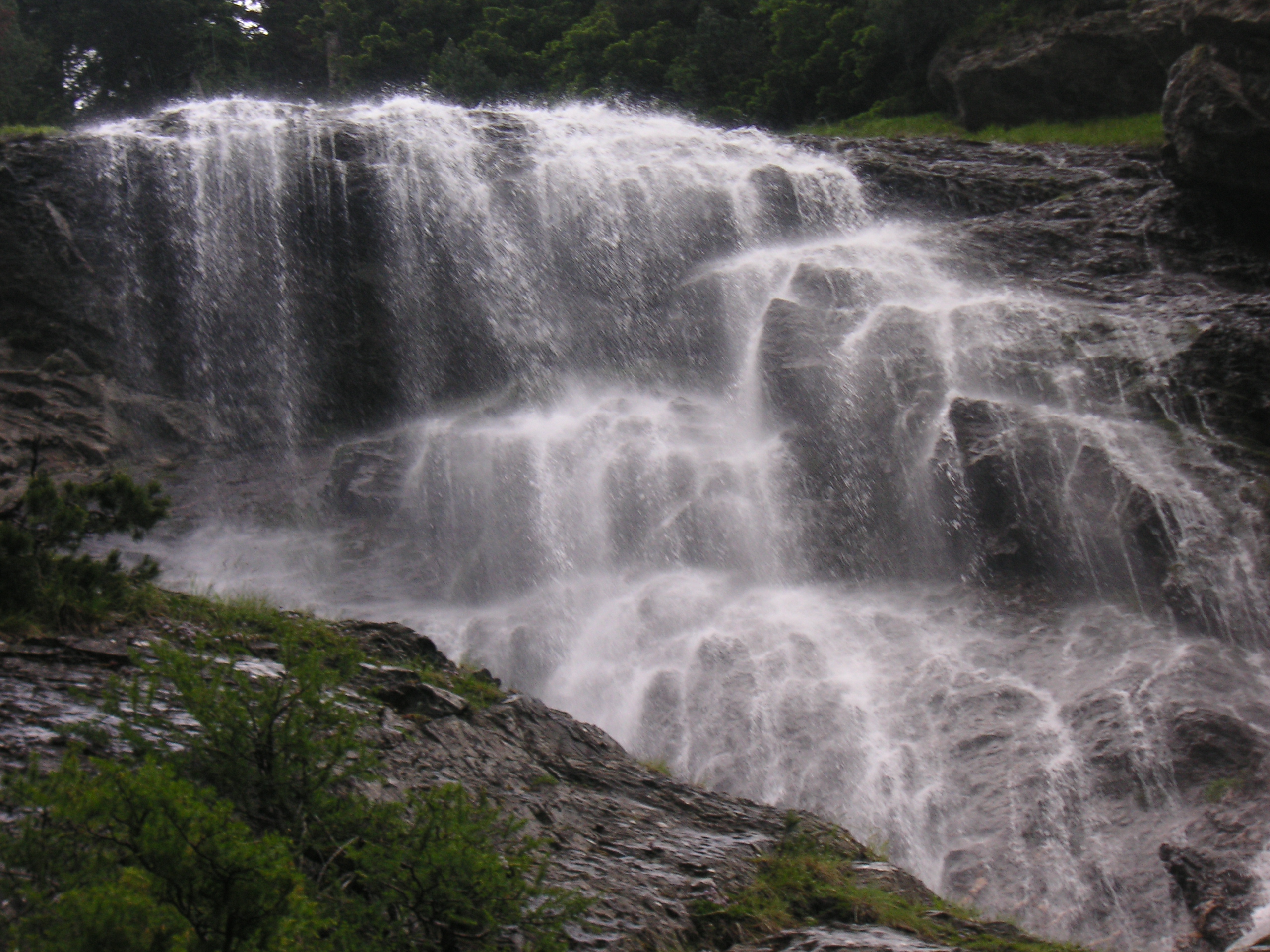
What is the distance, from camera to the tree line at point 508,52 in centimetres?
2975

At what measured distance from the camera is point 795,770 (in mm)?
10227

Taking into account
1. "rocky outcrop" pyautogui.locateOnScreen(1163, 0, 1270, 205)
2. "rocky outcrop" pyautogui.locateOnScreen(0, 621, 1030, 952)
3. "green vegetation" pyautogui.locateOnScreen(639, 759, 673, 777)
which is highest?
"rocky outcrop" pyautogui.locateOnScreen(1163, 0, 1270, 205)

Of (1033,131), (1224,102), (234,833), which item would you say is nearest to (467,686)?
(234,833)

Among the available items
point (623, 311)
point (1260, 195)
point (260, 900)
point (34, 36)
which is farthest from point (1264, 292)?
point (34, 36)

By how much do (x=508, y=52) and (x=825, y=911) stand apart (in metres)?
34.7

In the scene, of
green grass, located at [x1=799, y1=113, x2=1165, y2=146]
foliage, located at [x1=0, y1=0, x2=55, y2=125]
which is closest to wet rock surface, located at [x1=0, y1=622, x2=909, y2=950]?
green grass, located at [x1=799, y1=113, x2=1165, y2=146]

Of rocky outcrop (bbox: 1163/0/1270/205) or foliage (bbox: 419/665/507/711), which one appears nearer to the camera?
foliage (bbox: 419/665/507/711)

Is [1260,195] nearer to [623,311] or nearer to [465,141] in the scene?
[623,311]

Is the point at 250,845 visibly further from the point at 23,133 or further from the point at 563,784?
the point at 23,133

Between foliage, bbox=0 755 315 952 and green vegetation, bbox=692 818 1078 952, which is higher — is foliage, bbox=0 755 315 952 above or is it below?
above

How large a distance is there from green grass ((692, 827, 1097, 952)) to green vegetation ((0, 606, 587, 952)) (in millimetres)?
1110

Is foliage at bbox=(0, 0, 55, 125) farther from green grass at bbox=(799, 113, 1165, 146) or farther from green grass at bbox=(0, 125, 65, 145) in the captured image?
green grass at bbox=(799, 113, 1165, 146)

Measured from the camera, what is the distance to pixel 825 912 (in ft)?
17.8

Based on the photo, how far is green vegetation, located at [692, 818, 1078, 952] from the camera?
5.08 metres
